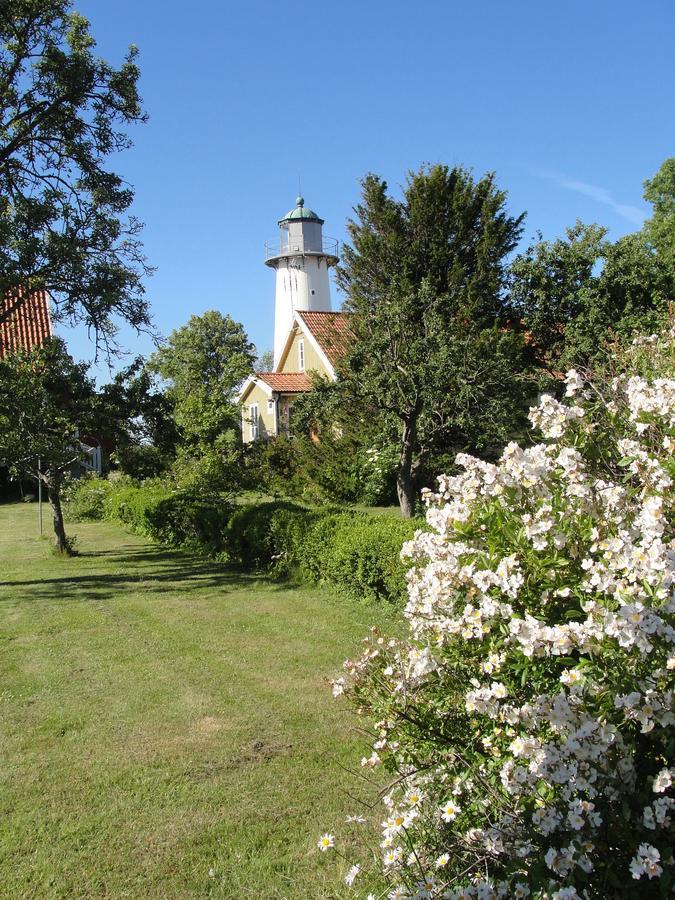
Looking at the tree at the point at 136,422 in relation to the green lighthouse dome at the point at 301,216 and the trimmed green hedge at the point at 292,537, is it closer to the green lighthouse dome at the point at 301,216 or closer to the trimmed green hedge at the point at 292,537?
the trimmed green hedge at the point at 292,537

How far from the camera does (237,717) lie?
6199mm

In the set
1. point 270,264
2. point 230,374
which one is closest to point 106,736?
point 230,374

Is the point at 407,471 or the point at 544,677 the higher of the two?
the point at 407,471

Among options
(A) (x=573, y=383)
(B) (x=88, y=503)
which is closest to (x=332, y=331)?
(B) (x=88, y=503)

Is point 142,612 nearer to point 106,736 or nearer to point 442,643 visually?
point 106,736

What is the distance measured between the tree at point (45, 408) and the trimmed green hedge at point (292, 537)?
325 centimetres

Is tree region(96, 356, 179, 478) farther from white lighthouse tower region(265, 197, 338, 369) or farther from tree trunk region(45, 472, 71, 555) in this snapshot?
white lighthouse tower region(265, 197, 338, 369)

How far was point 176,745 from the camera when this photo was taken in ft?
18.5

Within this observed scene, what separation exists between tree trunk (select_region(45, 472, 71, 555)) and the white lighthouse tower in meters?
26.8

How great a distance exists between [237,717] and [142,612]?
4722mm

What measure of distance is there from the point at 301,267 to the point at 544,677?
133 feet

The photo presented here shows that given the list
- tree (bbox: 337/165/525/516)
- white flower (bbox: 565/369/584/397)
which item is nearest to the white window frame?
tree (bbox: 337/165/525/516)

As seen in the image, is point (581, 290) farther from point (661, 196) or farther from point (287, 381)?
point (661, 196)

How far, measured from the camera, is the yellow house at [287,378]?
31.3m
